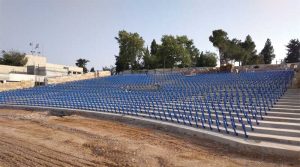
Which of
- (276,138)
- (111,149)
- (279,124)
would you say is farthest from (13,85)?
(276,138)

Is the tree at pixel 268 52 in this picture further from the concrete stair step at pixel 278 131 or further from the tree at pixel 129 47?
the concrete stair step at pixel 278 131

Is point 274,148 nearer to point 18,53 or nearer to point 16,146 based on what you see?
point 16,146

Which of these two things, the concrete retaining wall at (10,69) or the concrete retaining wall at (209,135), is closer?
the concrete retaining wall at (209,135)

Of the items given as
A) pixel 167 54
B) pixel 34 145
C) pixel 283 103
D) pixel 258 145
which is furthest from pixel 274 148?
pixel 167 54

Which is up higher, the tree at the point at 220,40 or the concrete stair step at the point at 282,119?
the tree at the point at 220,40

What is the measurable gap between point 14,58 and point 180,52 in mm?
33962

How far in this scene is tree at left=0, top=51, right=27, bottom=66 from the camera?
207ft

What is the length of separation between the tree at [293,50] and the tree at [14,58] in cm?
5273

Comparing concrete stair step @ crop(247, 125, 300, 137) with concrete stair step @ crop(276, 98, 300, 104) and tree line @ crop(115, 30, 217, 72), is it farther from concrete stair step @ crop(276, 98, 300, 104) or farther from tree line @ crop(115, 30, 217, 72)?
tree line @ crop(115, 30, 217, 72)

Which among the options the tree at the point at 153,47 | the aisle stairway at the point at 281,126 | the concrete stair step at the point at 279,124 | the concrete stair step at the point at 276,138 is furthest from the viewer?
the tree at the point at 153,47

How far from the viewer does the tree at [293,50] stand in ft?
194

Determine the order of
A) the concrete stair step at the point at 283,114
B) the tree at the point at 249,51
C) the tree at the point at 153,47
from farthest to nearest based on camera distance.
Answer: the tree at the point at 153,47 < the tree at the point at 249,51 < the concrete stair step at the point at 283,114

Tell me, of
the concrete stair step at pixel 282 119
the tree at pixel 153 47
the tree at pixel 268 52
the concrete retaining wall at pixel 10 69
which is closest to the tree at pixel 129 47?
the tree at pixel 153 47

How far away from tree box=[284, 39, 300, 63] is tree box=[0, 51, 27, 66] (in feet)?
173
